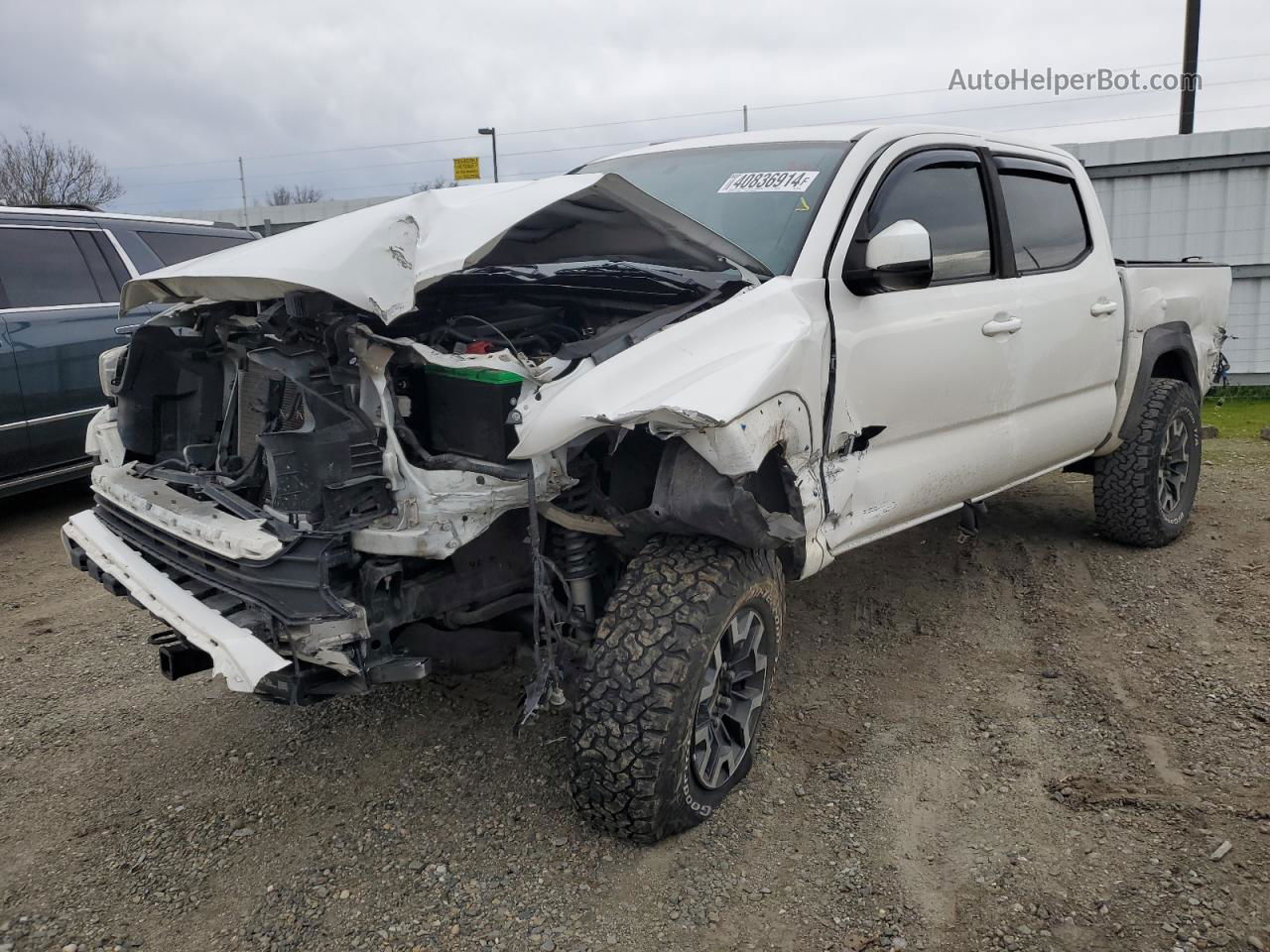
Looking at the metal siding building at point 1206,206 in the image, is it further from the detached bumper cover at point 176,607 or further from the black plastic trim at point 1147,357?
the detached bumper cover at point 176,607

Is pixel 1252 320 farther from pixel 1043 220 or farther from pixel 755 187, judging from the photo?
pixel 755 187

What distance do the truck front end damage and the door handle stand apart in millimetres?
1091

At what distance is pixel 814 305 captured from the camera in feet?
9.80

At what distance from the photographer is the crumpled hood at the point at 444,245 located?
2.52 meters

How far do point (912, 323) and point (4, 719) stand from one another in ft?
11.6

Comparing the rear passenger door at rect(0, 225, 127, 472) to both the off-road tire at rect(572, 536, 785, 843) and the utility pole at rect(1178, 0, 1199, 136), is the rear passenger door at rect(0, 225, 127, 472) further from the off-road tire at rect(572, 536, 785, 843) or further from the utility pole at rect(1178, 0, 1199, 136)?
the utility pole at rect(1178, 0, 1199, 136)

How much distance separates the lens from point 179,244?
688 centimetres

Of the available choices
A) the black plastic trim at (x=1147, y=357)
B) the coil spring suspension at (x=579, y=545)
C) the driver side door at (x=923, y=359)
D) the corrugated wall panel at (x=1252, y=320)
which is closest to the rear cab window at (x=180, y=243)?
the coil spring suspension at (x=579, y=545)

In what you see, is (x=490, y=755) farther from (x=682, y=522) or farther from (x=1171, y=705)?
(x=1171, y=705)

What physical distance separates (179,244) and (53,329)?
133 centimetres

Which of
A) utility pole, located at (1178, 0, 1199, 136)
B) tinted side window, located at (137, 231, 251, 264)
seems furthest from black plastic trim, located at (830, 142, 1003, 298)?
utility pole, located at (1178, 0, 1199, 136)

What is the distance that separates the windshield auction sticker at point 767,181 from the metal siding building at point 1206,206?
26.6 feet

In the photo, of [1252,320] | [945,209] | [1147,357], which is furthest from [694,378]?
[1252,320]

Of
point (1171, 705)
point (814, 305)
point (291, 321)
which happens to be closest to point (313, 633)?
point (291, 321)
